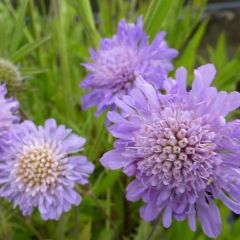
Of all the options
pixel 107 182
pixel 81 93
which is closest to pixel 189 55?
pixel 81 93

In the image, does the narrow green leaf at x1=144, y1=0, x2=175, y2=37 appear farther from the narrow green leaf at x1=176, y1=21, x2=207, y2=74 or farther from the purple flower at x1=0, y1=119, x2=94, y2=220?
the narrow green leaf at x1=176, y1=21, x2=207, y2=74

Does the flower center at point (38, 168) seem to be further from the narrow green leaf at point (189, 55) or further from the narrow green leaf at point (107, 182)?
the narrow green leaf at point (189, 55)

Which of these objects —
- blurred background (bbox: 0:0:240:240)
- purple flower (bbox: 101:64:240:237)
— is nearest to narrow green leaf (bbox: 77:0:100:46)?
blurred background (bbox: 0:0:240:240)

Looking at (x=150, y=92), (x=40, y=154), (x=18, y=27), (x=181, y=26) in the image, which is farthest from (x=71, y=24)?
(x=150, y=92)

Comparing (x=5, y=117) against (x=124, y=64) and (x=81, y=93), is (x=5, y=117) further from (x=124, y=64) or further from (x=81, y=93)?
(x=81, y=93)

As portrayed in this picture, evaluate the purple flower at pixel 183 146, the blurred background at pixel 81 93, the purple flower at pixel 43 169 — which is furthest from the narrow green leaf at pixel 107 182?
the purple flower at pixel 183 146
